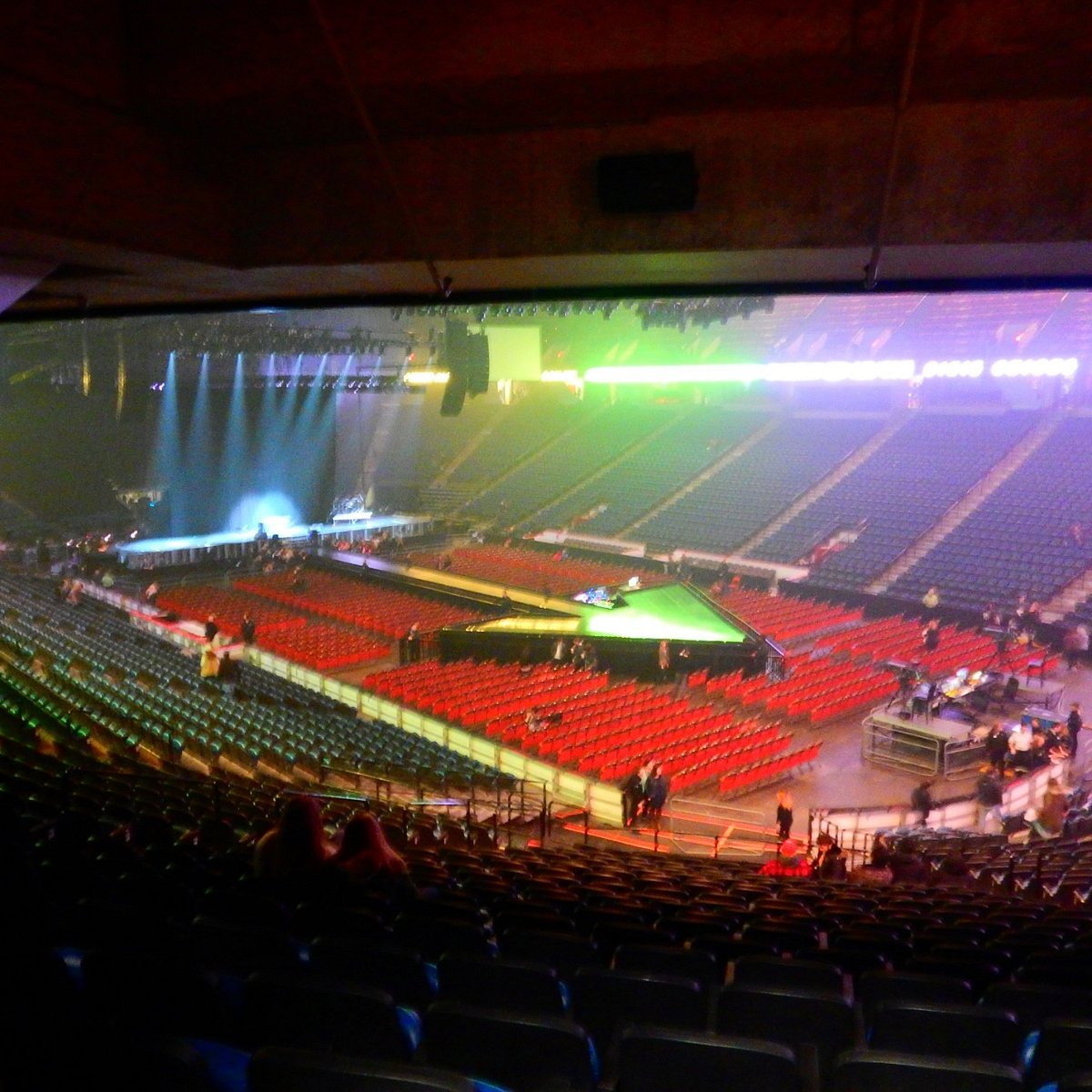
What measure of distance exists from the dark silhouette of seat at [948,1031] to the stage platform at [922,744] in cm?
1037

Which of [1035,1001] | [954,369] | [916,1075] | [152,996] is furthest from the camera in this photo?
[954,369]

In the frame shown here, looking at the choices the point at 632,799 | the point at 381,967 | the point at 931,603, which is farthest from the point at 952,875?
the point at 931,603

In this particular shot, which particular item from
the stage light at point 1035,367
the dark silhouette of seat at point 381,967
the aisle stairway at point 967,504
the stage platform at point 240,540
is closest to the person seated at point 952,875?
the dark silhouette of seat at point 381,967

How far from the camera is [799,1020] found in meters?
2.22

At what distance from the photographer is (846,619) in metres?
19.5

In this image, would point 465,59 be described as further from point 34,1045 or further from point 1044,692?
point 1044,692

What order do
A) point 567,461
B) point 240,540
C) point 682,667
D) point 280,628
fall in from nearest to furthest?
point 682,667, point 280,628, point 240,540, point 567,461

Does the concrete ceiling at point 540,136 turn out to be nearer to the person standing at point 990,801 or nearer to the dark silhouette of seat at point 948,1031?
the dark silhouette of seat at point 948,1031

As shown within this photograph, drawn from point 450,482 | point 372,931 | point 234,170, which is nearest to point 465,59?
point 234,170

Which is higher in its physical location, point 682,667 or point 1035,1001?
point 1035,1001

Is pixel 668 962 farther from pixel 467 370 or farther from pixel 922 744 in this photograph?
pixel 922 744

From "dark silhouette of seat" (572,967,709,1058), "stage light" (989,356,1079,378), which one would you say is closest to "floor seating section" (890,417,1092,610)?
"stage light" (989,356,1079,378)

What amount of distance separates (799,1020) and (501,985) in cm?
72

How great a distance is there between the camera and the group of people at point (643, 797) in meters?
10.1
